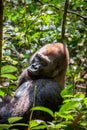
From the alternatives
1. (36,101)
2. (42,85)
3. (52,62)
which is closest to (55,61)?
(52,62)

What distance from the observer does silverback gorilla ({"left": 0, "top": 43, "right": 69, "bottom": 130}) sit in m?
3.13

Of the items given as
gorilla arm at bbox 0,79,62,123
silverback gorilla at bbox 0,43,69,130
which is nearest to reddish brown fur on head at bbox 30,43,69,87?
silverback gorilla at bbox 0,43,69,130

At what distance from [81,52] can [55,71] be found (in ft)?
5.43

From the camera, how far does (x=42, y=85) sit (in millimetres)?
3266

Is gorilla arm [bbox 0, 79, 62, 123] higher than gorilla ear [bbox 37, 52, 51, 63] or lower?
lower

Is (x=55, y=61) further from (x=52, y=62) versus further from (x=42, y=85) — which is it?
(x=42, y=85)

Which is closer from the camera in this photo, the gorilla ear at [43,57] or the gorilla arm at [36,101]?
the gorilla arm at [36,101]

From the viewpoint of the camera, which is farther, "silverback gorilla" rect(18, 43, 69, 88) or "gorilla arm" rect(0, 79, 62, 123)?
"silverback gorilla" rect(18, 43, 69, 88)

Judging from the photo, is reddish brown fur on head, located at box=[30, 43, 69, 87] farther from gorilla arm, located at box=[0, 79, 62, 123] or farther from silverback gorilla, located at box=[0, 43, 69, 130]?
gorilla arm, located at box=[0, 79, 62, 123]

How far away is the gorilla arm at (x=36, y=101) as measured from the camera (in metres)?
3.12

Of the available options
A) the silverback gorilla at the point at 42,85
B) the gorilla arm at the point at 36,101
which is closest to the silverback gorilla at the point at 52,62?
the silverback gorilla at the point at 42,85

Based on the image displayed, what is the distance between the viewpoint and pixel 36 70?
346cm

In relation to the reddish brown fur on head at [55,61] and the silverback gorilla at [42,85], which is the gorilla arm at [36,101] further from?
the reddish brown fur on head at [55,61]

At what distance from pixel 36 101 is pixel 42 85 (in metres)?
0.20
